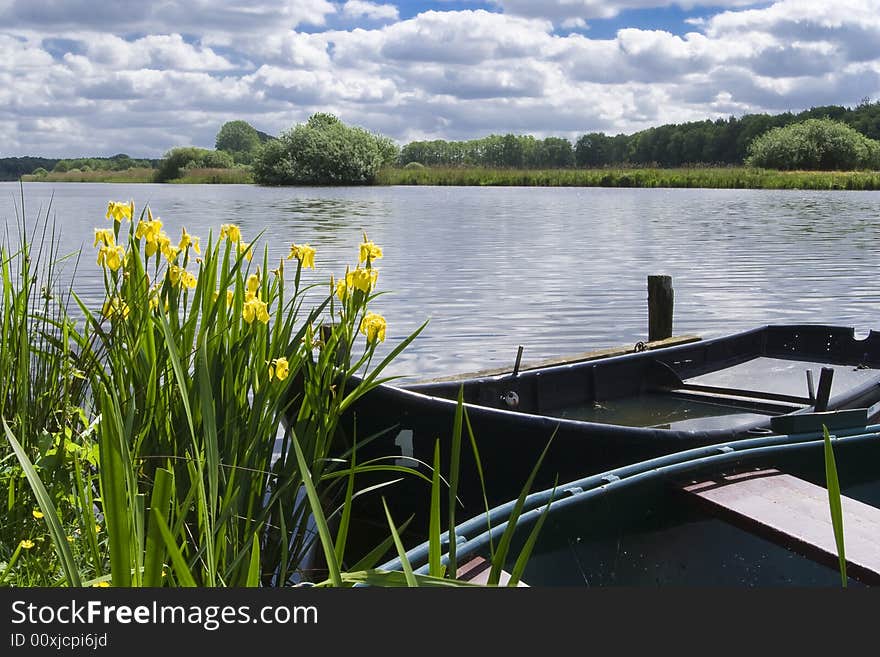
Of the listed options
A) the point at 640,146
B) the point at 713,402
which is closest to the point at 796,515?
the point at 713,402

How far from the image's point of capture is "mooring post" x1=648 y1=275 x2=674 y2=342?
29.0 feet

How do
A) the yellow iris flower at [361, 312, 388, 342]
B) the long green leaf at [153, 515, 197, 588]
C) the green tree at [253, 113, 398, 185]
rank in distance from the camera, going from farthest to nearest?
the green tree at [253, 113, 398, 185]
the yellow iris flower at [361, 312, 388, 342]
the long green leaf at [153, 515, 197, 588]

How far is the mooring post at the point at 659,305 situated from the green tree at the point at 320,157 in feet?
166

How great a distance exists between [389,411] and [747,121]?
275 ft

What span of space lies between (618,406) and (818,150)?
55.4 m

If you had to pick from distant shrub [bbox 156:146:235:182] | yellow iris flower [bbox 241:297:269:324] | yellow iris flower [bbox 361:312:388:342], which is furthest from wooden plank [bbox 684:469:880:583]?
distant shrub [bbox 156:146:235:182]

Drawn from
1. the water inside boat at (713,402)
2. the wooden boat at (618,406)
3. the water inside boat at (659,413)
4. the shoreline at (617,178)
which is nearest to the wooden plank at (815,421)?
the wooden boat at (618,406)

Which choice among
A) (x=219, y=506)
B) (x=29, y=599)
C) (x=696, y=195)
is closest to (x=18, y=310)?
(x=219, y=506)

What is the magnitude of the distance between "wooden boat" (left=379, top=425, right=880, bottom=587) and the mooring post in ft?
16.8

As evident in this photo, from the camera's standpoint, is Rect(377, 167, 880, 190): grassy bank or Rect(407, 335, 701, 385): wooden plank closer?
Rect(407, 335, 701, 385): wooden plank

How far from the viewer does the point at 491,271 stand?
54.9 feet

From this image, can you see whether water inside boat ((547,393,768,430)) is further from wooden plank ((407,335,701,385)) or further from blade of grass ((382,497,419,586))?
blade of grass ((382,497,419,586))

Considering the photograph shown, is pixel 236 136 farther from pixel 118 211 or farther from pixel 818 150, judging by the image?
pixel 118 211

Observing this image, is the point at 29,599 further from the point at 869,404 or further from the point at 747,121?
the point at 747,121
